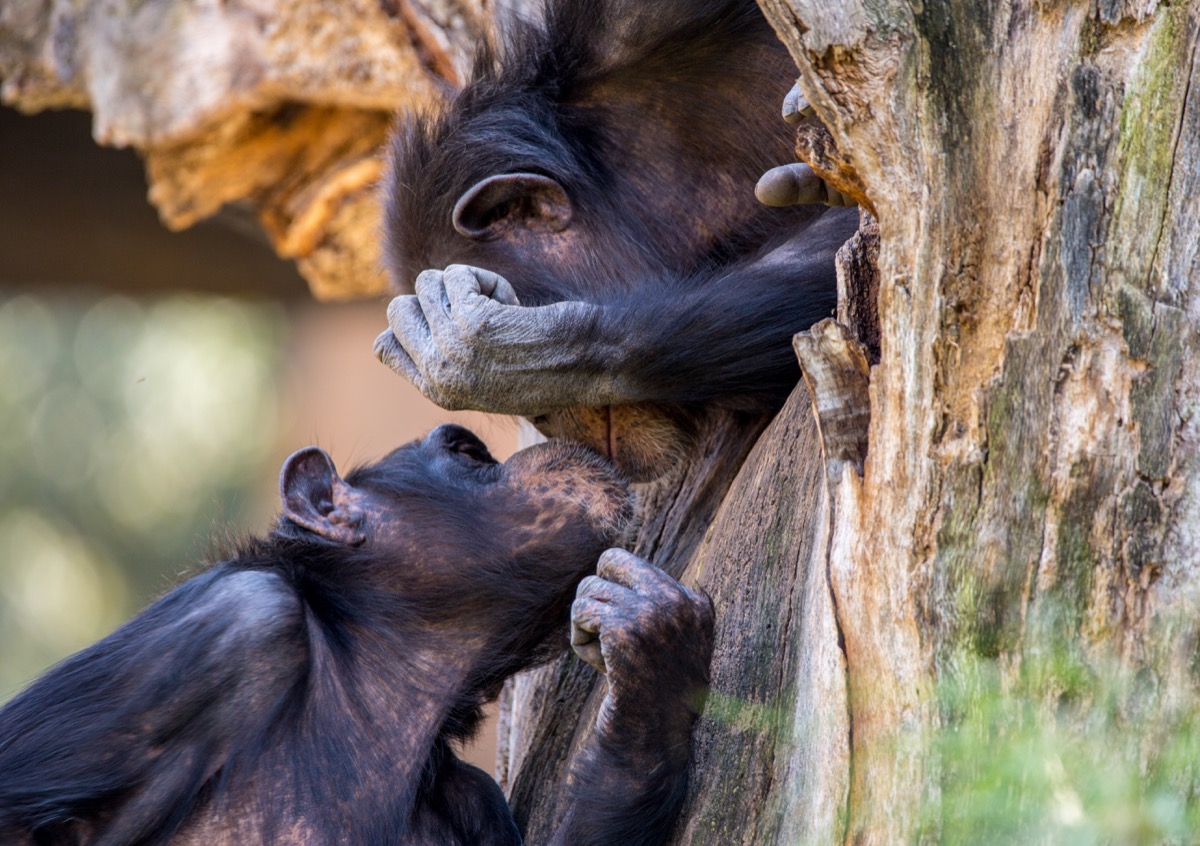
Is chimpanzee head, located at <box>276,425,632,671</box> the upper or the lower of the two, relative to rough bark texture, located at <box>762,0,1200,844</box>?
lower

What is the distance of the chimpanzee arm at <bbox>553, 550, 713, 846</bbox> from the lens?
1.80 meters

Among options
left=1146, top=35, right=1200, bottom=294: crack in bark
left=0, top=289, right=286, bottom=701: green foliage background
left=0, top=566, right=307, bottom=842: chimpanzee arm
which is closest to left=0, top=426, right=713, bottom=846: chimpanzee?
left=0, top=566, right=307, bottom=842: chimpanzee arm

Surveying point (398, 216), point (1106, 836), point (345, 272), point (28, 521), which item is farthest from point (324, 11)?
point (28, 521)

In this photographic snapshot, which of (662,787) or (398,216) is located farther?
(398,216)

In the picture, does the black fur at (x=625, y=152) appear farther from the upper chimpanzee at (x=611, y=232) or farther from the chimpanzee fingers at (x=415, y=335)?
the chimpanzee fingers at (x=415, y=335)

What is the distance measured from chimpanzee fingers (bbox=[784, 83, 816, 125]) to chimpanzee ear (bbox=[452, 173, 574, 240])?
2.88 ft

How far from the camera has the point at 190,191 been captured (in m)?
5.28

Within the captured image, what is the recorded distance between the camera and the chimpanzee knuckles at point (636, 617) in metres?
1.79

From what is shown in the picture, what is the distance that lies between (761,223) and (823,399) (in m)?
0.96

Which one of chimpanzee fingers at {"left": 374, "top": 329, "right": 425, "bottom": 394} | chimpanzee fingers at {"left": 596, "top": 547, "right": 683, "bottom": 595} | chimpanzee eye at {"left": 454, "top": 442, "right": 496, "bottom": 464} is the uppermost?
chimpanzee fingers at {"left": 374, "top": 329, "right": 425, "bottom": 394}

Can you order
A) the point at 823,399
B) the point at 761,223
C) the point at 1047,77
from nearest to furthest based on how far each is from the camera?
the point at 1047,77 < the point at 823,399 < the point at 761,223

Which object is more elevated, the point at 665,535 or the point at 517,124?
the point at 517,124

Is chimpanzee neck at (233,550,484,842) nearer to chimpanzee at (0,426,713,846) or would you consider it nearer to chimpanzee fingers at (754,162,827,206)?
chimpanzee at (0,426,713,846)

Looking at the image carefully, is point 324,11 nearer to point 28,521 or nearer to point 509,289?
point 509,289
